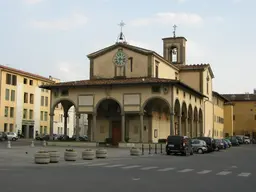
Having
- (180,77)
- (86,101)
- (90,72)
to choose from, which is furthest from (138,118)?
(180,77)

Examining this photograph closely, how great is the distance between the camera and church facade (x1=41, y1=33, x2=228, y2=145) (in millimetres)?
44062

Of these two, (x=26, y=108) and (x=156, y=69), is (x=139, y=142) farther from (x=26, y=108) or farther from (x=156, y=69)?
(x=26, y=108)

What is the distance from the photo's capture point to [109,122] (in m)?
48.4

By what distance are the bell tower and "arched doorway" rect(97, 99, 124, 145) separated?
18802mm

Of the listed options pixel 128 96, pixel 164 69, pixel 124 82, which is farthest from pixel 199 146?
pixel 164 69

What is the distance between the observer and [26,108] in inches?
3113

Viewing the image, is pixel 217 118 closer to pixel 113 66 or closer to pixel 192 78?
pixel 192 78

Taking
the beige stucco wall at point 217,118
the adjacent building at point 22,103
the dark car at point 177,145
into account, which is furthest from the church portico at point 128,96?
the adjacent building at point 22,103

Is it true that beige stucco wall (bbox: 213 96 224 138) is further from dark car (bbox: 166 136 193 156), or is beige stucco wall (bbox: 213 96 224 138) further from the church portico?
dark car (bbox: 166 136 193 156)

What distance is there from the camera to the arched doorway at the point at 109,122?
48.0 metres

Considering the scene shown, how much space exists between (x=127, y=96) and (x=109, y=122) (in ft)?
16.5

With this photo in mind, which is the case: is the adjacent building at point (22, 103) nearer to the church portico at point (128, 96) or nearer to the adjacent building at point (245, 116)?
the church portico at point (128, 96)

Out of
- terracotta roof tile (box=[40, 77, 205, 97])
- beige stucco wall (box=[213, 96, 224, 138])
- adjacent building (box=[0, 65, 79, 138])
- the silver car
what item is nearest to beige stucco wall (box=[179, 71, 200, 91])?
beige stucco wall (box=[213, 96, 224, 138])

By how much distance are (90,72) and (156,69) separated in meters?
8.03
